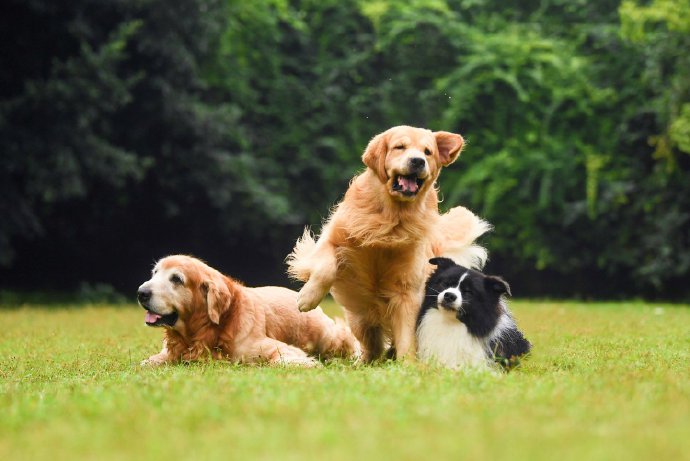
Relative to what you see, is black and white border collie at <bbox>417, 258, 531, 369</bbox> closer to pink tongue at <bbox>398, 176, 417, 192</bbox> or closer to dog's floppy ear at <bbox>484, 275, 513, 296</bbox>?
dog's floppy ear at <bbox>484, 275, 513, 296</bbox>

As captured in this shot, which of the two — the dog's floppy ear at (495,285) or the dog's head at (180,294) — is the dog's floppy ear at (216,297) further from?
the dog's floppy ear at (495,285)

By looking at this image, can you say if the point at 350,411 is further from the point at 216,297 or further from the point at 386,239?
the point at 216,297

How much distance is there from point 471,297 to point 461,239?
1.21 m

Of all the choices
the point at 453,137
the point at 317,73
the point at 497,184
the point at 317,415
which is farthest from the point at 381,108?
the point at 317,415

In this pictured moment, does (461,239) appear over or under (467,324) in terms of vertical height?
over

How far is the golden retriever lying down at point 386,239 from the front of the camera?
20.6ft

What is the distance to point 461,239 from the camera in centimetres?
728

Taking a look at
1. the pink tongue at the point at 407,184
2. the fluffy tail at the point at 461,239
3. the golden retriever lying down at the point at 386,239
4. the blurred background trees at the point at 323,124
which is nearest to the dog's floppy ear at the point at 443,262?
the golden retriever lying down at the point at 386,239

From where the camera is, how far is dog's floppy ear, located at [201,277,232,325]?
21.5ft

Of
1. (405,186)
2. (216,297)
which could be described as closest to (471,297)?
(405,186)

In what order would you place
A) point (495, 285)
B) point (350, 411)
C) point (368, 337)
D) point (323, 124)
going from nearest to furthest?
point (350, 411)
point (495, 285)
point (368, 337)
point (323, 124)

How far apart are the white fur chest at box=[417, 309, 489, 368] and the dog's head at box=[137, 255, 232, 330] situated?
1.53 m

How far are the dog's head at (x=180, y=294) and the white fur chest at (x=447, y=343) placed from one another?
1533mm

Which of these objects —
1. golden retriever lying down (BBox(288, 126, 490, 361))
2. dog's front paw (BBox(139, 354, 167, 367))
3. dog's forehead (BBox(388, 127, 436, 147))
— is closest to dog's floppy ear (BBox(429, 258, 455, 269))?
golden retriever lying down (BBox(288, 126, 490, 361))
